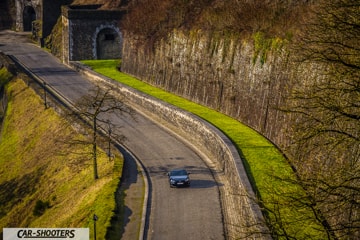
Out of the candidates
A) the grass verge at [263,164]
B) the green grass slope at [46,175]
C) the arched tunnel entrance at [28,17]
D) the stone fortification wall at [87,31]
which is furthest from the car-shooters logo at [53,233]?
the arched tunnel entrance at [28,17]

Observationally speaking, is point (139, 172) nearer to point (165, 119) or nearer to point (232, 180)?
point (232, 180)

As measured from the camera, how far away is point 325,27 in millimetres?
17906

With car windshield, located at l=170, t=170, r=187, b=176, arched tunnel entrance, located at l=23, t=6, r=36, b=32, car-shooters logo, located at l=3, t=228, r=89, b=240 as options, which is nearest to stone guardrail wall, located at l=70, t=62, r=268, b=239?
car windshield, located at l=170, t=170, r=187, b=176

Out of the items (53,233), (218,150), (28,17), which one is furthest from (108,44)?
(53,233)

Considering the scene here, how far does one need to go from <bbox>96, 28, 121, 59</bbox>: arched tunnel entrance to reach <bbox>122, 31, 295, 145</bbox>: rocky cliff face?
1145 centimetres

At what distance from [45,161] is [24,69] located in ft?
84.9

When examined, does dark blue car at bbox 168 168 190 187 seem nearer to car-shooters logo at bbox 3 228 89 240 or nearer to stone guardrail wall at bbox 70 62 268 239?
stone guardrail wall at bbox 70 62 268 239

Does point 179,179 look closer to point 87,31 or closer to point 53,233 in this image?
point 53,233

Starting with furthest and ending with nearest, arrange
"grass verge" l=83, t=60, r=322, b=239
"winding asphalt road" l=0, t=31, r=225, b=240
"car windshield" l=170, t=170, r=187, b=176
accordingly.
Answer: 1. "car windshield" l=170, t=170, r=187, b=176
2. "winding asphalt road" l=0, t=31, r=225, b=240
3. "grass verge" l=83, t=60, r=322, b=239

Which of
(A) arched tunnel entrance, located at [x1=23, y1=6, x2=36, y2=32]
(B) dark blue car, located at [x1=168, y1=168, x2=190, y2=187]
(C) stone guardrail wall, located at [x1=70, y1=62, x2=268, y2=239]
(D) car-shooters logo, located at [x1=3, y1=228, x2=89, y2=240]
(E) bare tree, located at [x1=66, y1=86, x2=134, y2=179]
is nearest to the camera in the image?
(C) stone guardrail wall, located at [x1=70, y1=62, x2=268, y2=239]

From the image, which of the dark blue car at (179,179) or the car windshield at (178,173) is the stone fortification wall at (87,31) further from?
the dark blue car at (179,179)

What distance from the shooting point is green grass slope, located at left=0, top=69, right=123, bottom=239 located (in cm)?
3172

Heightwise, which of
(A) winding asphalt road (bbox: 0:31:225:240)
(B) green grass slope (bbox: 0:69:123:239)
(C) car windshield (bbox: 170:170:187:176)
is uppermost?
(C) car windshield (bbox: 170:170:187:176)

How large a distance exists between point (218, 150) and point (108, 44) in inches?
1528
